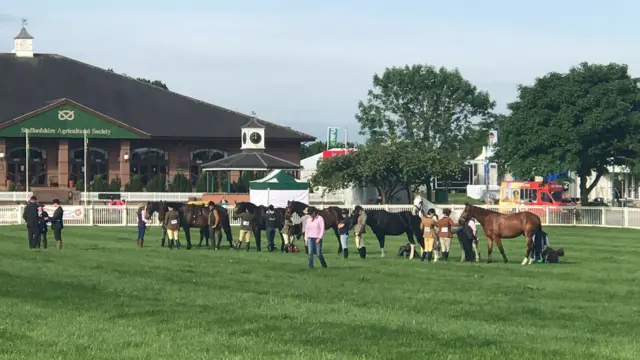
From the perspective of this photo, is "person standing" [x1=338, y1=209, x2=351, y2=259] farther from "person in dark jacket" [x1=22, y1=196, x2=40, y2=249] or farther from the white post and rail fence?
the white post and rail fence

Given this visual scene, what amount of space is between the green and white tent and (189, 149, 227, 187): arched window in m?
26.3

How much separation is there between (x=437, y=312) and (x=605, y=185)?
76.6 meters

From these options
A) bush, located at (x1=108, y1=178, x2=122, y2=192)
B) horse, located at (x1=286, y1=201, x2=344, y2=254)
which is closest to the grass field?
horse, located at (x1=286, y1=201, x2=344, y2=254)

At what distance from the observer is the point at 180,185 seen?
74750 millimetres

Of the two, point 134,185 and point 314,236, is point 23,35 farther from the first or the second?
point 314,236

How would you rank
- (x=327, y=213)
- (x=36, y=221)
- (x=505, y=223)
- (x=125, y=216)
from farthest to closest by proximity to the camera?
1. (x=125, y=216)
2. (x=327, y=213)
3. (x=36, y=221)
4. (x=505, y=223)

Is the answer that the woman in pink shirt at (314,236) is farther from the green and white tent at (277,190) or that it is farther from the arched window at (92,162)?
the arched window at (92,162)

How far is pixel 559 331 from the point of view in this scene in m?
16.3

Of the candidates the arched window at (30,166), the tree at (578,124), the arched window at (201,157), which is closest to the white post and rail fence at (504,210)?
the tree at (578,124)

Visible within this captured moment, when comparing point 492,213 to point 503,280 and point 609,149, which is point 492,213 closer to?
point 503,280

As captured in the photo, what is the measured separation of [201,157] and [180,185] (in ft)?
22.8

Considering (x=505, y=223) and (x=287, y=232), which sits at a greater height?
(x=505, y=223)

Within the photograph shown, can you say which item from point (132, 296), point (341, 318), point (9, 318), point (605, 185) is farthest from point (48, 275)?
point (605, 185)

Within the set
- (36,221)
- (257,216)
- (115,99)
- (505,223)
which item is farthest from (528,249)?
(115,99)
